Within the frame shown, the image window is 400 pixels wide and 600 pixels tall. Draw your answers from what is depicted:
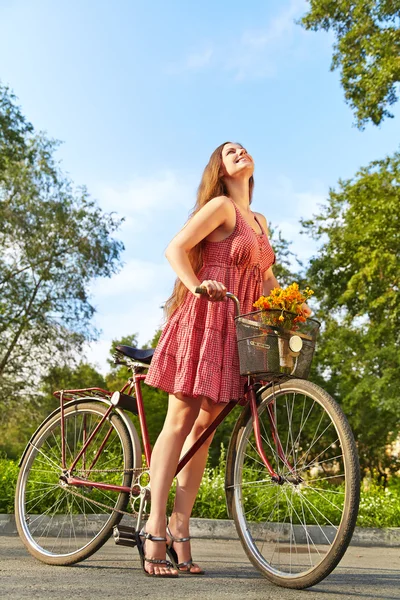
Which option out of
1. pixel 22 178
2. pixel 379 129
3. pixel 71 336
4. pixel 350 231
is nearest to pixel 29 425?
pixel 71 336

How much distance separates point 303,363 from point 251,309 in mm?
600

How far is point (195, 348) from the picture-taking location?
12.9 feet

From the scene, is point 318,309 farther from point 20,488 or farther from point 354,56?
point 20,488

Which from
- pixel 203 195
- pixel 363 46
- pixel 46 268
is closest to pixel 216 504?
pixel 203 195

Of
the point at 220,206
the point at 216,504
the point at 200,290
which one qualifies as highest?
the point at 220,206

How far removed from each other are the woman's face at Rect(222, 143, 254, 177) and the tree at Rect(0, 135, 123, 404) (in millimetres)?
25737

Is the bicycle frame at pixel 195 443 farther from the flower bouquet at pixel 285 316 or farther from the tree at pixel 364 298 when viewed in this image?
the tree at pixel 364 298

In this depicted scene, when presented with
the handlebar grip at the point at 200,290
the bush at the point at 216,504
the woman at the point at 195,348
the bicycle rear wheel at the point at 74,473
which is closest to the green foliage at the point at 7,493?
the bush at the point at 216,504

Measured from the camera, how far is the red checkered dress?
385cm

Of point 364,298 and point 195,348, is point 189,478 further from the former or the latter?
point 364,298

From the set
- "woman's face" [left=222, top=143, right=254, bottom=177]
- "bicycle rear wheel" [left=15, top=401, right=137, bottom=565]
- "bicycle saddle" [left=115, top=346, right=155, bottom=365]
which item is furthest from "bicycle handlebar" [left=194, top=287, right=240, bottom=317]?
"bicycle rear wheel" [left=15, top=401, right=137, bottom=565]

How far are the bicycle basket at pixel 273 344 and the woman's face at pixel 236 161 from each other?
3.41 feet

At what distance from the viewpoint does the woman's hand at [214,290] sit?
3.68 m

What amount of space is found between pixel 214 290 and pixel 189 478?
1.07m
